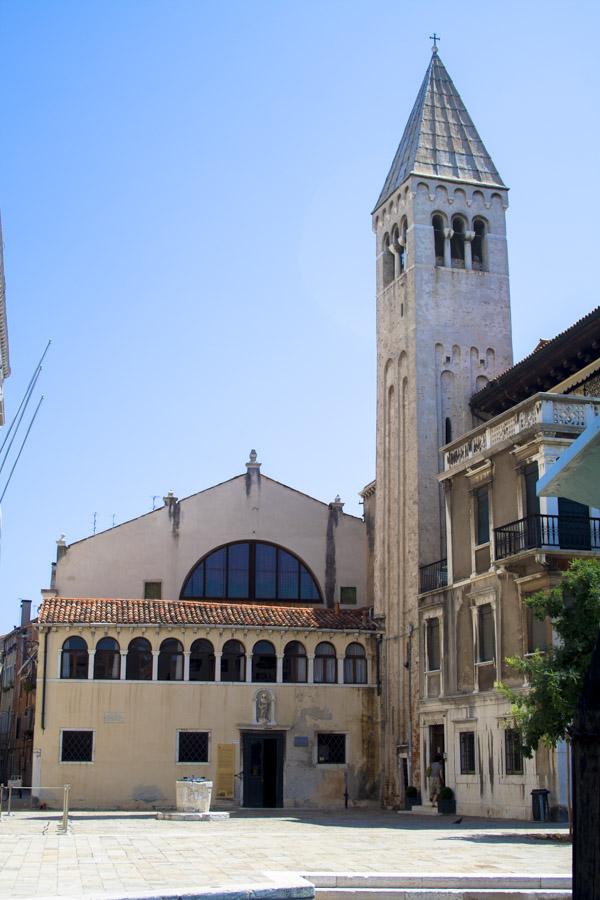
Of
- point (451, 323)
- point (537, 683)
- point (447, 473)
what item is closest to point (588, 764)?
point (537, 683)

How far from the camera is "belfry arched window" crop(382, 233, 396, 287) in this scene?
141 feet

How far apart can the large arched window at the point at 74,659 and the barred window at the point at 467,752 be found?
13.1 metres

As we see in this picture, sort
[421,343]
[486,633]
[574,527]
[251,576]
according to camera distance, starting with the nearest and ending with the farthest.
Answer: [574,527], [486,633], [421,343], [251,576]

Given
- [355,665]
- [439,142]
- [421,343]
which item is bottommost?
[355,665]

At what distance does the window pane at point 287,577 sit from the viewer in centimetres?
4412

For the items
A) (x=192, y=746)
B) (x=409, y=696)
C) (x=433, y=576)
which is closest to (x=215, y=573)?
(x=192, y=746)

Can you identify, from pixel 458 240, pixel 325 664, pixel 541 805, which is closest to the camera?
pixel 541 805

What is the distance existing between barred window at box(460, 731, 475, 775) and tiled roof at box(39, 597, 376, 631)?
8251 mm

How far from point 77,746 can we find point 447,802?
1257 centimetres

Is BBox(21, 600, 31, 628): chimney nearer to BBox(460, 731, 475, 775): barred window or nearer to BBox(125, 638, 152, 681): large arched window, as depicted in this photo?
BBox(125, 638, 152, 681): large arched window

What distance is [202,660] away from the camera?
128ft

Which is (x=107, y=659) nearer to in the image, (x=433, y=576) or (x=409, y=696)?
(x=409, y=696)

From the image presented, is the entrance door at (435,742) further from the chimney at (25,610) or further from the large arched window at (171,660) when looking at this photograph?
the chimney at (25,610)

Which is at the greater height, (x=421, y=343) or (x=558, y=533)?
(x=421, y=343)
